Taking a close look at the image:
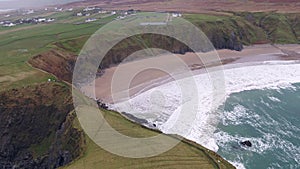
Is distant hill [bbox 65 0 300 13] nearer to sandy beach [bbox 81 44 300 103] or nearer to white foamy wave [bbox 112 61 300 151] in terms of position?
sandy beach [bbox 81 44 300 103]

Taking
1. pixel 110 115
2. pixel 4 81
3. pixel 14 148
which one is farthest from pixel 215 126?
pixel 4 81

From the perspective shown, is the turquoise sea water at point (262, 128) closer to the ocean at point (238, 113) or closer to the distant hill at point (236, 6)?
the ocean at point (238, 113)

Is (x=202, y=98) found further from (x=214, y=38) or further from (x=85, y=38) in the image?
(x=214, y=38)

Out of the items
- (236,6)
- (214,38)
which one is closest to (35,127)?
(214,38)

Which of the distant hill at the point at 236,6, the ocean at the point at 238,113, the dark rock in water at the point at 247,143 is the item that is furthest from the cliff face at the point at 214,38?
the dark rock in water at the point at 247,143

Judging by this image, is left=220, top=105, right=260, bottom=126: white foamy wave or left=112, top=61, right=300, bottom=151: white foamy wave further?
left=220, top=105, right=260, bottom=126: white foamy wave

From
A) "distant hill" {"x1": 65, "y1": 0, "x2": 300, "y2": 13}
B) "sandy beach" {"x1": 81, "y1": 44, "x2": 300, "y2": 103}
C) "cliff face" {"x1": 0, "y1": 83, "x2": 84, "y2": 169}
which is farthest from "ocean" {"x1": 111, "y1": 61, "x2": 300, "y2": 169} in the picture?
"distant hill" {"x1": 65, "y1": 0, "x2": 300, "y2": 13}
